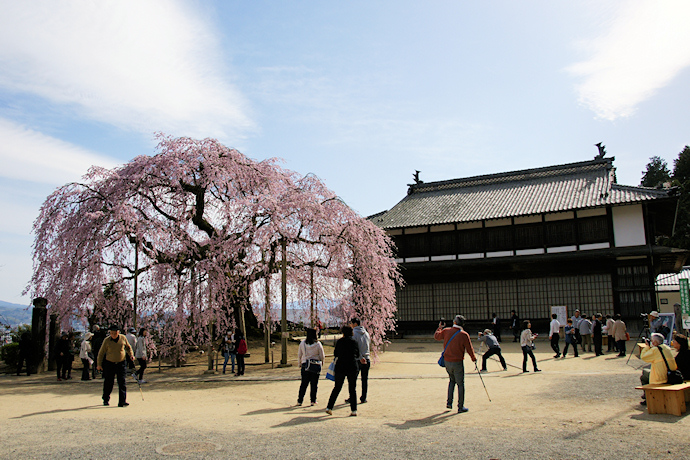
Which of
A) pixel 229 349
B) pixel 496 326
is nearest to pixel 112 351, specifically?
pixel 229 349

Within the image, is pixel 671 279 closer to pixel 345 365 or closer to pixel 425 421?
pixel 425 421

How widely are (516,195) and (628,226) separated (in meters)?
6.39

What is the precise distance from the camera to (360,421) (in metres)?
8.16

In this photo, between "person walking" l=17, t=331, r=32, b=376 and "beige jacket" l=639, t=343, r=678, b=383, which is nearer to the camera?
"beige jacket" l=639, t=343, r=678, b=383

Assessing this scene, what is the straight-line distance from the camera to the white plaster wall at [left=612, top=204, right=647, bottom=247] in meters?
22.9

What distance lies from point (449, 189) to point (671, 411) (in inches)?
998

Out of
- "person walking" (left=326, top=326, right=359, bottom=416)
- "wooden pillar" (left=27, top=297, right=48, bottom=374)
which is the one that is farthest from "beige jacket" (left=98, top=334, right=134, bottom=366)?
"wooden pillar" (left=27, top=297, right=48, bottom=374)

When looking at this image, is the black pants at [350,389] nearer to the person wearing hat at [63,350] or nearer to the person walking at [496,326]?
the person wearing hat at [63,350]

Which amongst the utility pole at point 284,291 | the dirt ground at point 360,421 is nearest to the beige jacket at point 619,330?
the dirt ground at point 360,421

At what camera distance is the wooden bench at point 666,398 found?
7906 millimetres

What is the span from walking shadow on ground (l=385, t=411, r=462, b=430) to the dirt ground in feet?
0.06

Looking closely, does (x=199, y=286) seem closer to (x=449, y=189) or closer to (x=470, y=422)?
(x=470, y=422)

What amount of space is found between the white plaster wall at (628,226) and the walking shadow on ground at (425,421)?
18.6 meters

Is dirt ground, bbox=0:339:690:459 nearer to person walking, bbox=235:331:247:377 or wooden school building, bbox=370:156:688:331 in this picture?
person walking, bbox=235:331:247:377
